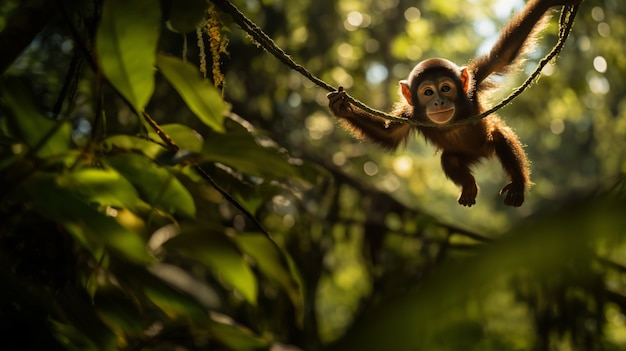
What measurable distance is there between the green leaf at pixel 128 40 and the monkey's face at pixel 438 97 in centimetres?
137

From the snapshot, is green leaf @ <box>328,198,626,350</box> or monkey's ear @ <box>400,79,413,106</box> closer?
green leaf @ <box>328,198,626,350</box>

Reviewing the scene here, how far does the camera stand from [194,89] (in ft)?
4.10

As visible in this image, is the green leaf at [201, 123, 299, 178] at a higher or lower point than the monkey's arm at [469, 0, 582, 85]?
lower

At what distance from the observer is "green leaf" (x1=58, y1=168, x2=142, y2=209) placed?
1.12 metres

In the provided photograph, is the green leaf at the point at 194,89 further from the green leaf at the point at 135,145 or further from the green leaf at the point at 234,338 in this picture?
the green leaf at the point at 234,338

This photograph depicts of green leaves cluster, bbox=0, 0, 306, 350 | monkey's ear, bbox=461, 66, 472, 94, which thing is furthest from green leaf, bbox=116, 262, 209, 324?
monkey's ear, bbox=461, 66, 472, 94

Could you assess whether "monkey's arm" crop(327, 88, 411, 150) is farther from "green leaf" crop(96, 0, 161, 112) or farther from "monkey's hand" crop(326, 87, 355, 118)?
"green leaf" crop(96, 0, 161, 112)

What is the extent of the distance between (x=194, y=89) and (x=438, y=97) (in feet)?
4.27

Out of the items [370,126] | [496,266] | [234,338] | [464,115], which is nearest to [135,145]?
[234,338]

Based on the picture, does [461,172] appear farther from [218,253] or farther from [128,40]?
Result: [128,40]

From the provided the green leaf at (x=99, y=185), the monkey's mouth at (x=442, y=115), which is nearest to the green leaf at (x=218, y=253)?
the green leaf at (x=99, y=185)

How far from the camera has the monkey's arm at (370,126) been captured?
207 centimetres

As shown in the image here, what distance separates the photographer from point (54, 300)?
117cm

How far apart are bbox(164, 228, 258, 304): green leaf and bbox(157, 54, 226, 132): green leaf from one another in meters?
0.26
